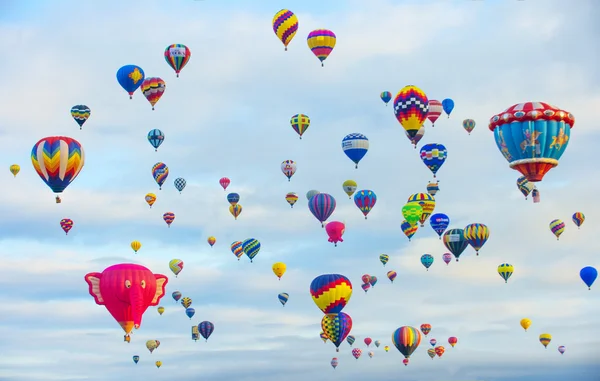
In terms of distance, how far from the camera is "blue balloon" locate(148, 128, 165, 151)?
76.5 meters

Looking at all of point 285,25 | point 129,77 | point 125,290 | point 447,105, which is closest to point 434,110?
point 447,105

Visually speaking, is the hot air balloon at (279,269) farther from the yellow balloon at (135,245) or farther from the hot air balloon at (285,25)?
the hot air balloon at (285,25)

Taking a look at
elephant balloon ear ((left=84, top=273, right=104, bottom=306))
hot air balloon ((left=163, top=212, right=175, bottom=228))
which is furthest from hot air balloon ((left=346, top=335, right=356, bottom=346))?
elephant balloon ear ((left=84, top=273, right=104, bottom=306))

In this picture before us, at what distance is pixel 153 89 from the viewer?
235 ft

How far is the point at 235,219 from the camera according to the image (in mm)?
85500

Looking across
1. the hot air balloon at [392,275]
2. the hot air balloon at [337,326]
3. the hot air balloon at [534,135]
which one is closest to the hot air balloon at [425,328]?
the hot air balloon at [392,275]

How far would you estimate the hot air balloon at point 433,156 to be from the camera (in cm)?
7050

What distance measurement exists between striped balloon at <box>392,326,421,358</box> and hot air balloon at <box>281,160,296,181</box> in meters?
15.1

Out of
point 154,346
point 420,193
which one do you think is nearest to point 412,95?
point 420,193

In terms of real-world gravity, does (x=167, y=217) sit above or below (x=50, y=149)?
above

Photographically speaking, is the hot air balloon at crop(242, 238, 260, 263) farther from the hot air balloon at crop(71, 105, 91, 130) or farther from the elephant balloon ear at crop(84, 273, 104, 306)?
the elephant balloon ear at crop(84, 273, 104, 306)

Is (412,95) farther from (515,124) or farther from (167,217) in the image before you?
(167,217)

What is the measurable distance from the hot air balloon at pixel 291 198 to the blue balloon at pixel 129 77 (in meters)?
18.3

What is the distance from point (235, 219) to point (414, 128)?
24.5 metres
